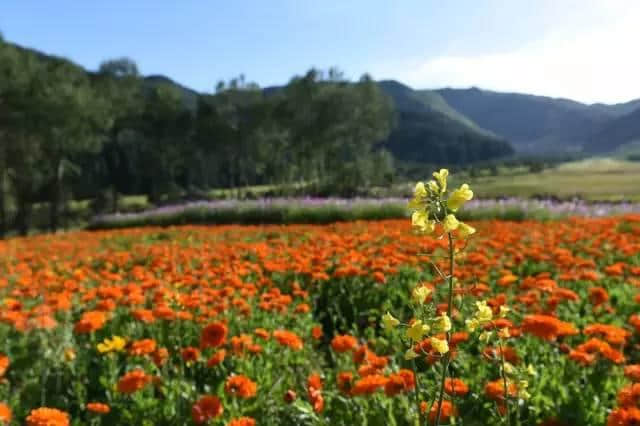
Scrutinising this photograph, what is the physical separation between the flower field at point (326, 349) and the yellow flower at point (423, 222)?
4cm

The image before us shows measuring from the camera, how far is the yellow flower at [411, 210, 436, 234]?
1137 mm

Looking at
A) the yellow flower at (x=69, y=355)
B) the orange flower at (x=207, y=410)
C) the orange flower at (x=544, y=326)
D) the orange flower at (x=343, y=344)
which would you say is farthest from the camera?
the yellow flower at (x=69, y=355)

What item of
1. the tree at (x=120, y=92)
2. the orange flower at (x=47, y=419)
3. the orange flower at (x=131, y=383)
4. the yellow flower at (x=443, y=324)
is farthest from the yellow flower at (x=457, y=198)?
the tree at (x=120, y=92)

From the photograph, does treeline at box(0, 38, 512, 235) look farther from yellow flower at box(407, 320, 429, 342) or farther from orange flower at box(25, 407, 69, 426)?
yellow flower at box(407, 320, 429, 342)

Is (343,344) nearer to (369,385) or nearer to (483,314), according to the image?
(369,385)

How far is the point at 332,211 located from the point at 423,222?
52.2 feet

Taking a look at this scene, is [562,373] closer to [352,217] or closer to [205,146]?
[352,217]

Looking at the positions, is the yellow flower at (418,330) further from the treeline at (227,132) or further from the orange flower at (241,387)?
the treeline at (227,132)

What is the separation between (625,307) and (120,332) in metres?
4.23

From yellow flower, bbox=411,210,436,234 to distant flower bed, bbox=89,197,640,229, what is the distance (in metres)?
12.9

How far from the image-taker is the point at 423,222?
1.14 m

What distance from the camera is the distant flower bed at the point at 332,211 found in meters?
14.2

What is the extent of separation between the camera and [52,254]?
8.88m

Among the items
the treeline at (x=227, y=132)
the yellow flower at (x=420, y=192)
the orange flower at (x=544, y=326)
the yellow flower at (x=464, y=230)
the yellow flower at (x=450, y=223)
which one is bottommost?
the orange flower at (x=544, y=326)
